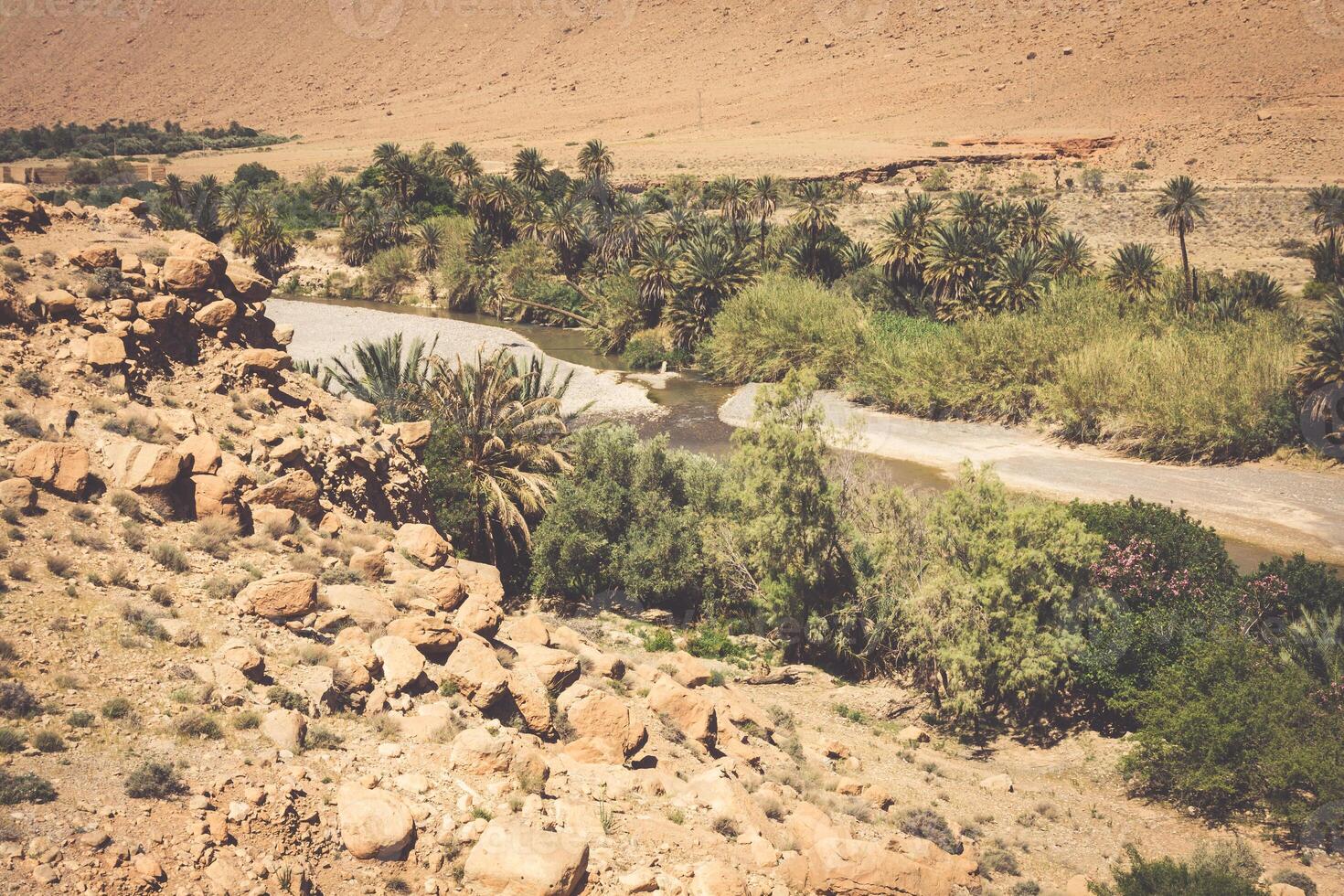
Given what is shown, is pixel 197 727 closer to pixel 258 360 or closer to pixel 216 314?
pixel 258 360

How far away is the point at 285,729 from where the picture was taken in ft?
27.5

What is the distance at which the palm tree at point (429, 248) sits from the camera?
203 feet

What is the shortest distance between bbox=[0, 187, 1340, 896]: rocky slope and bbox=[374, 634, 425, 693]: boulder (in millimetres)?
28

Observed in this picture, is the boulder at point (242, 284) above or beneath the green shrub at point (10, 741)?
above

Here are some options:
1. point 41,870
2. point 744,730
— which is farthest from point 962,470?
point 41,870

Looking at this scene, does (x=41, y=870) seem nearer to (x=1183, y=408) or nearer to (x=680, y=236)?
(x=1183, y=408)

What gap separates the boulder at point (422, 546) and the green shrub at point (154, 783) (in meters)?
6.55

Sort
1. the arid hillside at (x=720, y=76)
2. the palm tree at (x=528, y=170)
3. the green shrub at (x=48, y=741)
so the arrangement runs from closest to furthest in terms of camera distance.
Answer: the green shrub at (x=48, y=741), the palm tree at (x=528, y=170), the arid hillside at (x=720, y=76)

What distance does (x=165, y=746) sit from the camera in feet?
25.6

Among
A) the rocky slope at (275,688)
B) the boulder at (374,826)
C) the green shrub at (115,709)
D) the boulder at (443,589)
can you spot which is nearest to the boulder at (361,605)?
the rocky slope at (275,688)

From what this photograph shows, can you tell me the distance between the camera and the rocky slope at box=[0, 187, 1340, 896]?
7.41m

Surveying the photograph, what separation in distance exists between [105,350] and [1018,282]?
120 feet

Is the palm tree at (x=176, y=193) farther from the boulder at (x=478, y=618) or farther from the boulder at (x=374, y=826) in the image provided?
the boulder at (x=374, y=826)

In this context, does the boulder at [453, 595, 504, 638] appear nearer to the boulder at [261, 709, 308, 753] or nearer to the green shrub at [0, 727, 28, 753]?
the boulder at [261, 709, 308, 753]
